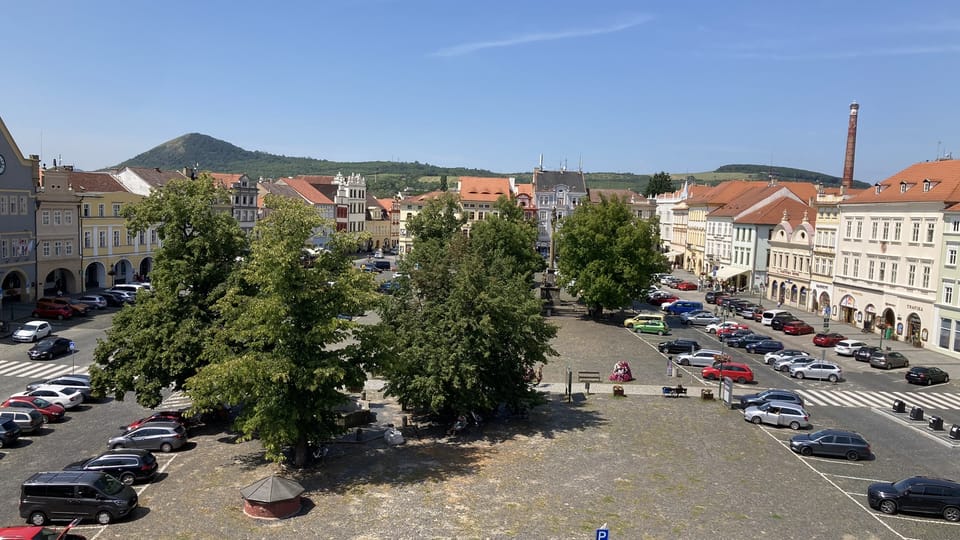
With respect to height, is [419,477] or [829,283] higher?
[829,283]

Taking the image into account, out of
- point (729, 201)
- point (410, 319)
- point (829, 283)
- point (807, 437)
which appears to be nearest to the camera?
point (807, 437)

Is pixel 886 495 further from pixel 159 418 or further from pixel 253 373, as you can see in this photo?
pixel 159 418

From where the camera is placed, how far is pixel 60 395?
115 feet

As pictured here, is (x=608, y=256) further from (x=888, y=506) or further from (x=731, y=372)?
(x=888, y=506)

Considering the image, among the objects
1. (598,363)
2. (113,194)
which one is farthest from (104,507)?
(113,194)

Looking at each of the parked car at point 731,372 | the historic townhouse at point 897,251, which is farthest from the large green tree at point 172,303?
the historic townhouse at point 897,251

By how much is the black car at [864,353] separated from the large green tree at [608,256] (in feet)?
59.6

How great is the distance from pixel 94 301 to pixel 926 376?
208ft

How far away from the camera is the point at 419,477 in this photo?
86.6 ft

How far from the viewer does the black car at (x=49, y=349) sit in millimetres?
44750

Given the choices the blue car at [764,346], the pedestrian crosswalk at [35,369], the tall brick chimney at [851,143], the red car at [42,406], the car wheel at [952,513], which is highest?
the tall brick chimney at [851,143]

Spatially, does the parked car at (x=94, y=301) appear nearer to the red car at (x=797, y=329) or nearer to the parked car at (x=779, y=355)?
the parked car at (x=779, y=355)

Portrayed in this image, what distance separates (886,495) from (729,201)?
3224 inches

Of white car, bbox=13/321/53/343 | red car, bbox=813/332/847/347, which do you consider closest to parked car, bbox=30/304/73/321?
white car, bbox=13/321/53/343
